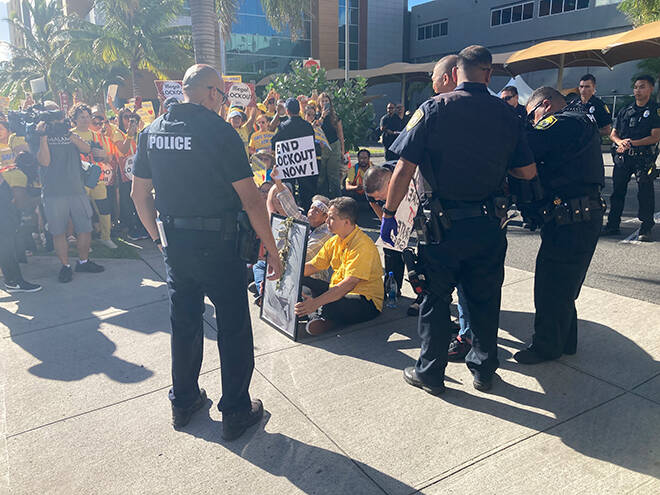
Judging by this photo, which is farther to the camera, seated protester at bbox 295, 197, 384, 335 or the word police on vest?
seated protester at bbox 295, 197, 384, 335

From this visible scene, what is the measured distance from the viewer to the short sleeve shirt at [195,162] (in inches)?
104

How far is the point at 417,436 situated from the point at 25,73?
38.5 meters

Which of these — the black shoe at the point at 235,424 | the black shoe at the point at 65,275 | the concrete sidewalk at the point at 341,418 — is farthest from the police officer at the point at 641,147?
the black shoe at the point at 65,275

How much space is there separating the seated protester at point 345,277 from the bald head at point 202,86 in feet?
5.31

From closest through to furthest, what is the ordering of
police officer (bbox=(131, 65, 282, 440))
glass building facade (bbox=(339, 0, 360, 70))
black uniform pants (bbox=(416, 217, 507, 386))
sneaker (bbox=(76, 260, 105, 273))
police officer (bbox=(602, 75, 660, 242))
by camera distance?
police officer (bbox=(131, 65, 282, 440)), black uniform pants (bbox=(416, 217, 507, 386)), sneaker (bbox=(76, 260, 105, 273)), police officer (bbox=(602, 75, 660, 242)), glass building facade (bbox=(339, 0, 360, 70))

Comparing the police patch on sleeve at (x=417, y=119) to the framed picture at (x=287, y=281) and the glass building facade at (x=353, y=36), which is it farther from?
the glass building facade at (x=353, y=36)

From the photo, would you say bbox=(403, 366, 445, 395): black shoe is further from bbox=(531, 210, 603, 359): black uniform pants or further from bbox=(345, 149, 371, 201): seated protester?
bbox=(345, 149, 371, 201): seated protester

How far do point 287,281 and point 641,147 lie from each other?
18.0ft

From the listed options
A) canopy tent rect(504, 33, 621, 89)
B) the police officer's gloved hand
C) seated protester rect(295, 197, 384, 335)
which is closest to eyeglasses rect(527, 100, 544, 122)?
the police officer's gloved hand

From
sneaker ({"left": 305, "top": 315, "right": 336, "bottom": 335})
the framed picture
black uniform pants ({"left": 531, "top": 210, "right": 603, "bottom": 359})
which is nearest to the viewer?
black uniform pants ({"left": 531, "top": 210, "right": 603, "bottom": 359})

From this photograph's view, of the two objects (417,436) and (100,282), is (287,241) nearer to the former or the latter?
(417,436)

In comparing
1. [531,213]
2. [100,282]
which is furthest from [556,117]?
[100,282]

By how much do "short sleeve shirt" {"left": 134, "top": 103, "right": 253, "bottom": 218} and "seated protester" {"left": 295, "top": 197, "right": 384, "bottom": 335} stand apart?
148cm

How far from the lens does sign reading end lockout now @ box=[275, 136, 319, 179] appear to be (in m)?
5.93
